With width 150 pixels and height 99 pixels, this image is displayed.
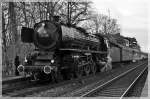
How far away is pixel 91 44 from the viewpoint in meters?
18.3

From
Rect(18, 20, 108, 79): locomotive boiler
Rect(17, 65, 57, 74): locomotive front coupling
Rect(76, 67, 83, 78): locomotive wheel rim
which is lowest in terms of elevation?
Rect(76, 67, 83, 78): locomotive wheel rim

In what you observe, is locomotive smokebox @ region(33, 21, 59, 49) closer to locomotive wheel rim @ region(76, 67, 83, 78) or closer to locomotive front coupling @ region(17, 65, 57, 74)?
locomotive front coupling @ region(17, 65, 57, 74)

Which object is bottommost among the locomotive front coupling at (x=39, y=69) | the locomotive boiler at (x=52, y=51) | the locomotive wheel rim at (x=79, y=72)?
the locomotive wheel rim at (x=79, y=72)

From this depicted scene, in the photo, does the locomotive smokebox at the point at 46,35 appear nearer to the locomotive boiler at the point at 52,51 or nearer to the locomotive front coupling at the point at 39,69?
the locomotive boiler at the point at 52,51

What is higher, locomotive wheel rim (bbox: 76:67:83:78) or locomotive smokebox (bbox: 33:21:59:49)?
locomotive smokebox (bbox: 33:21:59:49)

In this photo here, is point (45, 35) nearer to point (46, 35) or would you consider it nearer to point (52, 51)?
point (46, 35)

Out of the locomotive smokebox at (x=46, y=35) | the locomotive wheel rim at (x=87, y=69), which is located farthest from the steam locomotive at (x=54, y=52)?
the locomotive wheel rim at (x=87, y=69)

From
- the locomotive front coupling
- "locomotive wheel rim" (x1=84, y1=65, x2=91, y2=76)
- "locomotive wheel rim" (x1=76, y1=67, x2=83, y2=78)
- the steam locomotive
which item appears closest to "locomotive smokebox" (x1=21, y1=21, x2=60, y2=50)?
the steam locomotive

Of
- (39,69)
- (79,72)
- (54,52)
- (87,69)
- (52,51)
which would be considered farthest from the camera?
(87,69)

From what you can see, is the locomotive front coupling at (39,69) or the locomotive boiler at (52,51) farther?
the locomotive boiler at (52,51)

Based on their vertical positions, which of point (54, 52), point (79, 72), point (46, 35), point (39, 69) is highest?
point (46, 35)

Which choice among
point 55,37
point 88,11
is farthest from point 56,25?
point 88,11

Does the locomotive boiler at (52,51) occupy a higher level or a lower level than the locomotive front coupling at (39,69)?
higher

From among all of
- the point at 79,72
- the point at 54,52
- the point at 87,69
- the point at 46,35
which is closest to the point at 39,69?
the point at 54,52
